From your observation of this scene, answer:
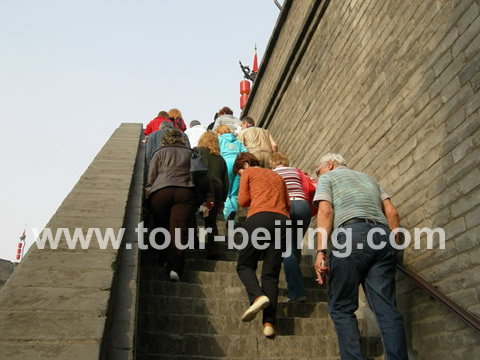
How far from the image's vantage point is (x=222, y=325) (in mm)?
4469

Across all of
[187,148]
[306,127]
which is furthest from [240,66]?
[187,148]

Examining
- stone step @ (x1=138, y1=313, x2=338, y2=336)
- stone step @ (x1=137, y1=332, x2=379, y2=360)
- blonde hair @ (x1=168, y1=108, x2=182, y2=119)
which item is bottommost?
stone step @ (x1=137, y1=332, x2=379, y2=360)

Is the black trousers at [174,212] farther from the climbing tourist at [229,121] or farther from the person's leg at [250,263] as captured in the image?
the climbing tourist at [229,121]

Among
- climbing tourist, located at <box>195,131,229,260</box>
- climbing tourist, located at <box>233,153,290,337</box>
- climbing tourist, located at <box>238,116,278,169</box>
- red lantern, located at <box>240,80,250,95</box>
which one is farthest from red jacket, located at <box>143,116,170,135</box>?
red lantern, located at <box>240,80,250,95</box>

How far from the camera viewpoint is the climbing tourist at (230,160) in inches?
269

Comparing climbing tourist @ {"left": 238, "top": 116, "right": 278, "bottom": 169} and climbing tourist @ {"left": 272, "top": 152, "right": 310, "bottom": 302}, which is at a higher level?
climbing tourist @ {"left": 238, "top": 116, "right": 278, "bottom": 169}

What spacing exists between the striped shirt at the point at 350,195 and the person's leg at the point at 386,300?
252mm

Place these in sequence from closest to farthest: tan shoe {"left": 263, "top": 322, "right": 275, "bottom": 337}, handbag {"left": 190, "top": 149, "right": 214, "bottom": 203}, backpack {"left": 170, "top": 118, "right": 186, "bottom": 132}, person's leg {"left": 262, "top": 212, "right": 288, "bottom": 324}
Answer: tan shoe {"left": 263, "top": 322, "right": 275, "bottom": 337}
person's leg {"left": 262, "top": 212, "right": 288, "bottom": 324}
handbag {"left": 190, "top": 149, "right": 214, "bottom": 203}
backpack {"left": 170, "top": 118, "right": 186, "bottom": 132}

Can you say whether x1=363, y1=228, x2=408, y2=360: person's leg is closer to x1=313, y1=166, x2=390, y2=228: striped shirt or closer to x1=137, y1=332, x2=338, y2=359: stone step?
x1=313, y1=166, x2=390, y2=228: striped shirt

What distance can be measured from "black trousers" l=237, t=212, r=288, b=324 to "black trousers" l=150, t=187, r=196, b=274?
0.67m

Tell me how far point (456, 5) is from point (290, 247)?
2491 millimetres

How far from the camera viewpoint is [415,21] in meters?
5.19

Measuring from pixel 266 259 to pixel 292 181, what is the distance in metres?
1.21

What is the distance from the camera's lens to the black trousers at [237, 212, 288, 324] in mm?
4375
